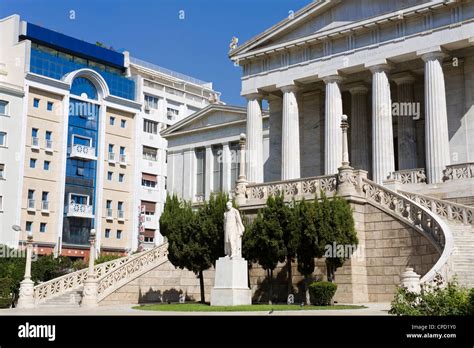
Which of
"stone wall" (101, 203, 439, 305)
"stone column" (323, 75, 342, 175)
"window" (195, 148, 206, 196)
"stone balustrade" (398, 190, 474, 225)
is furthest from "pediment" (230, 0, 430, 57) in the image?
"window" (195, 148, 206, 196)

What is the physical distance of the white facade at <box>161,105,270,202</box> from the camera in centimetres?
5828

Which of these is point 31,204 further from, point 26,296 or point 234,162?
point 26,296

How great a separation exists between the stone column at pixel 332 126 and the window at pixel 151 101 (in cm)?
4462

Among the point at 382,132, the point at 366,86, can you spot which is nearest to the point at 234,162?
the point at 366,86

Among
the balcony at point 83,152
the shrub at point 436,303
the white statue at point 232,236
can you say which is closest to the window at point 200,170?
the balcony at point 83,152

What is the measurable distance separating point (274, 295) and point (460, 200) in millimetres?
10263

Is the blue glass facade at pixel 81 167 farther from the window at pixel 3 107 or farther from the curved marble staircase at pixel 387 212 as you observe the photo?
the curved marble staircase at pixel 387 212

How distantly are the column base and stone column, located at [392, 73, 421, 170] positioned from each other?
22.6 meters

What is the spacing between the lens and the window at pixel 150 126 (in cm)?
8145

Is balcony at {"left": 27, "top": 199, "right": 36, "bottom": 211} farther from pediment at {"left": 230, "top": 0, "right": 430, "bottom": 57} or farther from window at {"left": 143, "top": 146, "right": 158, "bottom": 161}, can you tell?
pediment at {"left": 230, "top": 0, "right": 430, "bottom": 57}

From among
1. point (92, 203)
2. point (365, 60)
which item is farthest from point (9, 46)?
point (365, 60)

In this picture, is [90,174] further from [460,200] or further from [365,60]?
[460,200]

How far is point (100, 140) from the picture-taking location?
72062 mm
